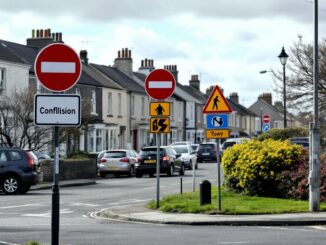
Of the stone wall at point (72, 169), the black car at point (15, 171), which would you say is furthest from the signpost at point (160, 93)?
the stone wall at point (72, 169)

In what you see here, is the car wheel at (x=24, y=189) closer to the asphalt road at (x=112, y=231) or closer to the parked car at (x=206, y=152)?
the asphalt road at (x=112, y=231)

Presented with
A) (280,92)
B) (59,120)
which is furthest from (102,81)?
(59,120)

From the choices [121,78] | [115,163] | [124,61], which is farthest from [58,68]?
[124,61]

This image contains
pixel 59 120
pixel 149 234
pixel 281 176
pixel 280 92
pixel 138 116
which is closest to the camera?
pixel 59 120

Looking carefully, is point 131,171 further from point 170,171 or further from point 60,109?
point 60,109

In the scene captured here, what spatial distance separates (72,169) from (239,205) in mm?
18585

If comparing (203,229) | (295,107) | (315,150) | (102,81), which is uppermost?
(102,81)

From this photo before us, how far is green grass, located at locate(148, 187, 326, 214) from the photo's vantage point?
1831 centimetres

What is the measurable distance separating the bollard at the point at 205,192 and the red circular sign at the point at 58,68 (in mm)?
10063

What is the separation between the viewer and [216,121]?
18.5 m

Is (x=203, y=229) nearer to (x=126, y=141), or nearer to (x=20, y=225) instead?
(x=20, y=225)

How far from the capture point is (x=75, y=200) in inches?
955

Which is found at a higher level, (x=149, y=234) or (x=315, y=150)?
(x=315, y=150)

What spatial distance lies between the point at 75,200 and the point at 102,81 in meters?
36.1
